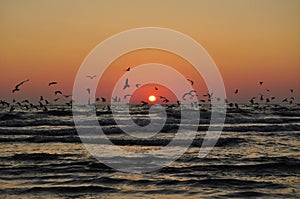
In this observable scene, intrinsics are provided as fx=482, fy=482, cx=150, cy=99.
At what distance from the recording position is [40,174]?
1487 centimetres

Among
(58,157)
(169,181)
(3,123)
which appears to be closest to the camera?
(169,181)

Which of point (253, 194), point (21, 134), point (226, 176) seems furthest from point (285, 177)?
point (21, 134)

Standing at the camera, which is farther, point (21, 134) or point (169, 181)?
point (21, 134)

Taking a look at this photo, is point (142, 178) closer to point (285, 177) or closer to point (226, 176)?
point (226, 176)

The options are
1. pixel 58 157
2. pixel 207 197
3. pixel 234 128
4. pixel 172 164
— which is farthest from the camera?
pixel 234 128

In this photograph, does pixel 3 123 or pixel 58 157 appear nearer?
pixel 58 157

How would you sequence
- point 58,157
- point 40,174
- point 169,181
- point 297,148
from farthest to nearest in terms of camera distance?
point 297,148 < point 58,157 < point 40,174 < point 169,181

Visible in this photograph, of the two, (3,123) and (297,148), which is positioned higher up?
(3,123)

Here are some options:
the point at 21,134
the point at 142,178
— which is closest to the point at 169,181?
the point at 142,178

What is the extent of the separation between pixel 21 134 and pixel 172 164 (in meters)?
16.2

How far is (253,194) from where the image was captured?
471 inches

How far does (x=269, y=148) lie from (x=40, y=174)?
1124 centimetres

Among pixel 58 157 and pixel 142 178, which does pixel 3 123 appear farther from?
pixel 142 178

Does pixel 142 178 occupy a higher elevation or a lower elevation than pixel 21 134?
lower
